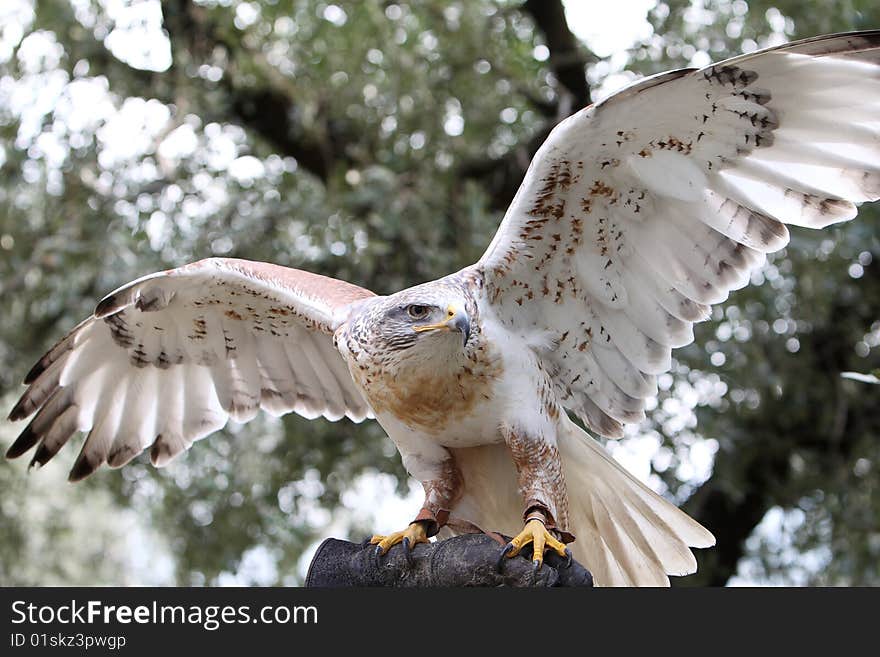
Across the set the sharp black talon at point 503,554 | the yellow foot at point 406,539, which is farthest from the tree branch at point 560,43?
the sharp black talon at point 503,554

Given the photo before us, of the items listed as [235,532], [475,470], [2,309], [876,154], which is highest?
[876,154]

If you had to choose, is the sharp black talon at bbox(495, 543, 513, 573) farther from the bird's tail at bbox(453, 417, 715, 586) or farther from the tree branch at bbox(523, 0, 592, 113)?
the tree branch at bbox(523, 0, 592, 113)

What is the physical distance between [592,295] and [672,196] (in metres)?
0.38

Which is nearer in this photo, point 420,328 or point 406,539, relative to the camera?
point 420,328

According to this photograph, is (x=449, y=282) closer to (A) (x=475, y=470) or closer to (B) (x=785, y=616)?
(A) (x=475, y=470)

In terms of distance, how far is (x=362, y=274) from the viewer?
532 centimetres

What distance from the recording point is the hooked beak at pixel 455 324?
266 cm

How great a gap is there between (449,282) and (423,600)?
894 millimetres

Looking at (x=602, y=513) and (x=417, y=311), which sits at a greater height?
(x=417, y=311)

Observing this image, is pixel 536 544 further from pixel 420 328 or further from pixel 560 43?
pixel 560 43

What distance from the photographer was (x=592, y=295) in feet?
10.5


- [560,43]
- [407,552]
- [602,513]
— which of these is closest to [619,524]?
[602,513]

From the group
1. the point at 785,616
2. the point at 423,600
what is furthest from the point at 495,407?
the point at 785,616

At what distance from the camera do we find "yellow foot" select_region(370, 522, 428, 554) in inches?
113
